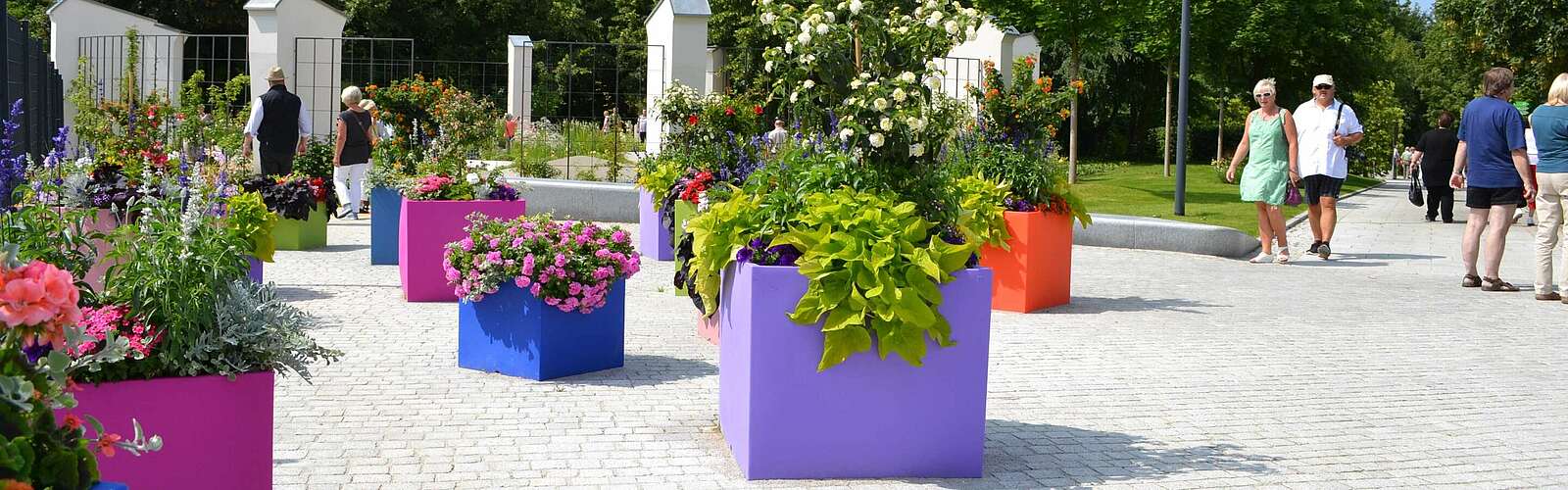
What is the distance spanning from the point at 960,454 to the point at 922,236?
2.60 feet

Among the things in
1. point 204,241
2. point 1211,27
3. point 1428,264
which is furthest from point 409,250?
point 1211,27

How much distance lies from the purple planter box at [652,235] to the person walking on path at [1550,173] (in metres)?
6.76

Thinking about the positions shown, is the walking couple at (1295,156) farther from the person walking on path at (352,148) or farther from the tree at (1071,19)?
the person walking on path at (352,148)

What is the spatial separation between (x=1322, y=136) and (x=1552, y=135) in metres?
2.73

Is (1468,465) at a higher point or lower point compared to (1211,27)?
lower

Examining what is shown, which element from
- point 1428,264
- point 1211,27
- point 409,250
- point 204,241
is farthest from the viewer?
point 1211,27

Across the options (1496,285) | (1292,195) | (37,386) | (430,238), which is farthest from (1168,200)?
(37,386)

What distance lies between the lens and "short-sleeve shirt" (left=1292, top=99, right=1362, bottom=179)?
1303 centimetres

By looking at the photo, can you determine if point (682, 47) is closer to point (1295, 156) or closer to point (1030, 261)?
point (1295, 156)

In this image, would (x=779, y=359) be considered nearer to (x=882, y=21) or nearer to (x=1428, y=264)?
(x=882, y=21)

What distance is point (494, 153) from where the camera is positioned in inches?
805

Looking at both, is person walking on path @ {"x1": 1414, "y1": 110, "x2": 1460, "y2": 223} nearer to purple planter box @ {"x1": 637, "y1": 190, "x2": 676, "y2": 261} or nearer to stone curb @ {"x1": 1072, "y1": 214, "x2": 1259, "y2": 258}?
stone curb @ {"x1": 1072, "y1": 214, "x2": 1259, "y2": 258}

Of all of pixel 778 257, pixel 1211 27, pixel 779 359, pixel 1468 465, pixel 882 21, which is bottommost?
pixel 1468 465

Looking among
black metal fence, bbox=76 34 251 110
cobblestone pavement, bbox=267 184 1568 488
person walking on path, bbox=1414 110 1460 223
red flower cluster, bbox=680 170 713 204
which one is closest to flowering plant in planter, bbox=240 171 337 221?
cobblestone pavement, bbox=267 184 1568 488
